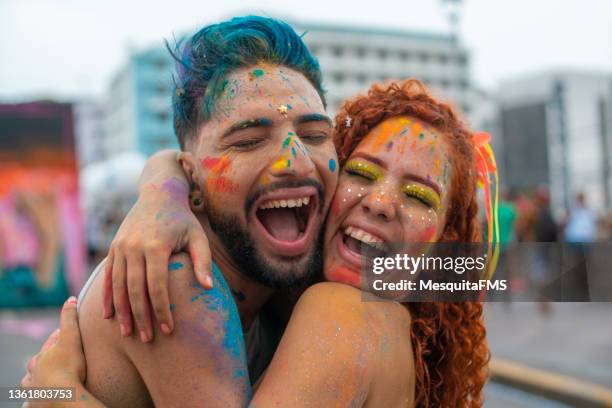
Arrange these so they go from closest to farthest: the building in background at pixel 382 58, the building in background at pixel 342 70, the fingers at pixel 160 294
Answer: the fingers at pixel 160 294 < the building in background at pixel 342 70 < the building in background at pixel 382 58

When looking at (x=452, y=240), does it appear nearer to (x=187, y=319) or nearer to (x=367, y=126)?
(x=367, y=126)

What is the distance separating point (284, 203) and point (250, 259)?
0.57 ft

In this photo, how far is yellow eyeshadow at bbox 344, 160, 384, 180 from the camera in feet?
5.97

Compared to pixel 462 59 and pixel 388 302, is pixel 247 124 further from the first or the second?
pixel 462 59

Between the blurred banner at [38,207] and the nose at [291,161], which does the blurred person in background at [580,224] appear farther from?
the nose at [291,161]

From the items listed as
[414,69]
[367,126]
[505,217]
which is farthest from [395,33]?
[367,126]

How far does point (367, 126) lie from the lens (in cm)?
198

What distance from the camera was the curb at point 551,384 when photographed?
5.61 metres

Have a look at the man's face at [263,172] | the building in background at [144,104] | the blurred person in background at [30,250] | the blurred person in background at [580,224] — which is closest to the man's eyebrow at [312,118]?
the man's face at [263,172]

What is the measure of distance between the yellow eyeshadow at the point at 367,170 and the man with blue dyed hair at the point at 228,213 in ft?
0.41

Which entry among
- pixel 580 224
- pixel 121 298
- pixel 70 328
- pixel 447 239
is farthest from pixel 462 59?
pixel 121 298

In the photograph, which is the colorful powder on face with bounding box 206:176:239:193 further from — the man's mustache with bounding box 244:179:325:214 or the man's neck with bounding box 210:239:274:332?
the man's neck with bounding box 210:239:274:332

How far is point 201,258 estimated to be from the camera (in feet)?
4.79

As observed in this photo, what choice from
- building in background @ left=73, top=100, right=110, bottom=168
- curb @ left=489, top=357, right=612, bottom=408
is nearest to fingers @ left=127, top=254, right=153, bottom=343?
curb @ left=489, top=357, right=612, bottom=408
